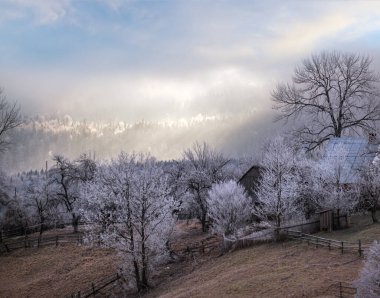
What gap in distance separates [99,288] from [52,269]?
37.3ft

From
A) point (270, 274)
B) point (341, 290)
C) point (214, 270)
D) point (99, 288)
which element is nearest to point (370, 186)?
point (270, 274)

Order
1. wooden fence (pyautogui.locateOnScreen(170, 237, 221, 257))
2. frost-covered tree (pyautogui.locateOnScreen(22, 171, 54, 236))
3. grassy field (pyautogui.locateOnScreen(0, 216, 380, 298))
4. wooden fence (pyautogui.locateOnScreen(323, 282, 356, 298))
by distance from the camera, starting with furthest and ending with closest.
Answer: frost-covered tree (pyautogui.locateOnScreen(22, 171, 54, 236)) < wooden fence (pyautogui.locateOnScreen(170, 237, 221, 257)) < grassy field (pyautogui.locateOnScreen(0, 216, 380, 298)) < wooden fence (pyautogui.locateOnScreen(323, 282, 356, 298))

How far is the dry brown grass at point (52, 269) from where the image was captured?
1494 inches

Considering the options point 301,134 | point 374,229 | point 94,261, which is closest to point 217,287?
point 374,229

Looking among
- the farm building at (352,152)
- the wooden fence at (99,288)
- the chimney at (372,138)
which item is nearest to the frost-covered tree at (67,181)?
A: the wooden fence at (99,288)

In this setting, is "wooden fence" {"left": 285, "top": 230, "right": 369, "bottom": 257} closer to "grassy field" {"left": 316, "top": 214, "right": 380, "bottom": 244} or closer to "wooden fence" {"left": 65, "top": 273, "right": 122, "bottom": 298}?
"grassy field" {"left": 316, "top": 214, "right": 380, "bottom": 244}

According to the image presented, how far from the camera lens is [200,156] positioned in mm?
58281

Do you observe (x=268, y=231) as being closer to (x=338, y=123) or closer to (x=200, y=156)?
(x=338, y=123)

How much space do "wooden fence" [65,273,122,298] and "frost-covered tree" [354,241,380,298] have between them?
75.5 ft

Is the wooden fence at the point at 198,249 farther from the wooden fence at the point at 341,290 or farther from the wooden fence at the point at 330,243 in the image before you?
the wooden fence at the point at 341,290

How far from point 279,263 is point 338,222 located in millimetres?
9568

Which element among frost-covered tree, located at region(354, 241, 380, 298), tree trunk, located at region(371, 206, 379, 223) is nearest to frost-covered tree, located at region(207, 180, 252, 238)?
tree trunk, located at region(371, 206, 379, 223)

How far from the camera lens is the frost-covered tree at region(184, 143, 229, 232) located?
2056 inches

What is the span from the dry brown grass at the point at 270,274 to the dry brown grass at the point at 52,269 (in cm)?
979
